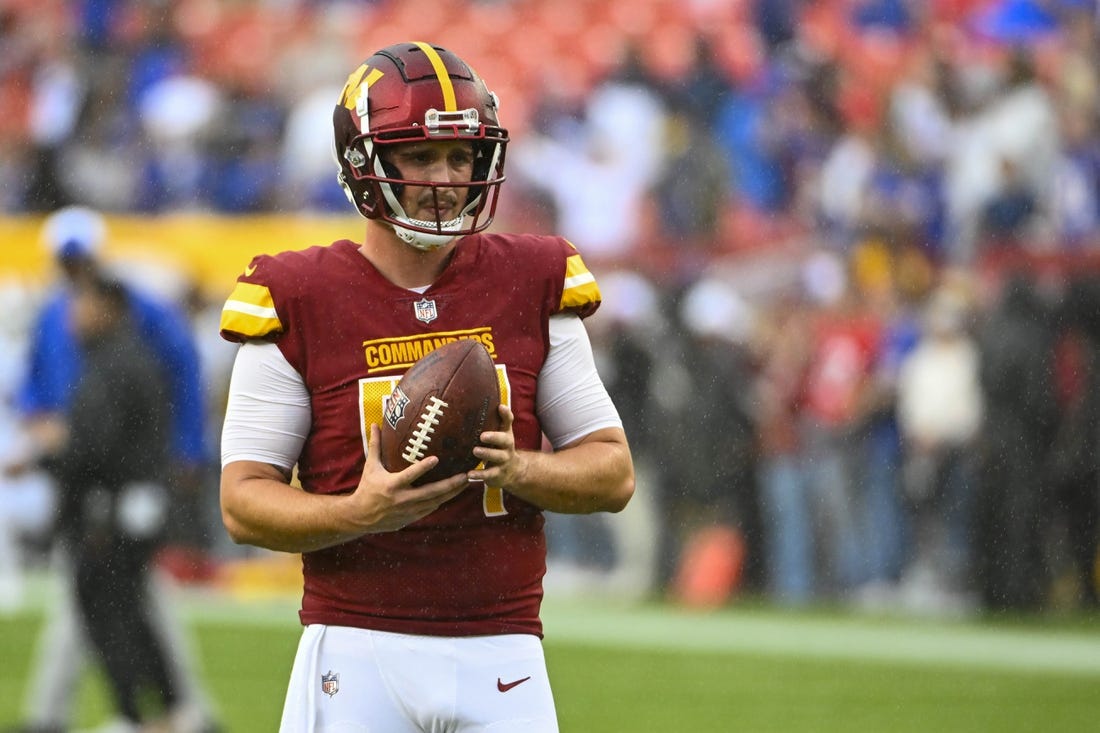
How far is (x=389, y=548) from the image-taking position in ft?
10.6

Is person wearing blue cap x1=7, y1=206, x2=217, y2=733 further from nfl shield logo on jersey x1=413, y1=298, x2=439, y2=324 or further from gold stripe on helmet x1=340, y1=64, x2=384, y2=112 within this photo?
nfl shield logo on jersey x1=413, y1=298, x2=439, y2=324

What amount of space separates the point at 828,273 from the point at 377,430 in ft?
26.9

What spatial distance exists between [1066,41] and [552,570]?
4.61 m

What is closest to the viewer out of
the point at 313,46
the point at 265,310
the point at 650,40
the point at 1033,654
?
the point at 265,310

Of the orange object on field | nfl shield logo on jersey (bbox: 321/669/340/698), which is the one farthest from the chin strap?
the orange object on field

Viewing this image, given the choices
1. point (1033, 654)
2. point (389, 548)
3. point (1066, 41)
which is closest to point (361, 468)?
point (389, 548)

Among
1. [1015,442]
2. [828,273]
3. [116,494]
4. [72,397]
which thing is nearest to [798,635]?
[1015,442]

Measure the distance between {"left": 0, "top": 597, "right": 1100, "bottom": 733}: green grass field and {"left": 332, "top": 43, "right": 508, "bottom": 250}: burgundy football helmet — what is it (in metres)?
4.45

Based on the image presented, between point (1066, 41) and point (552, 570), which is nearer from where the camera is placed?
point (1066, 41)

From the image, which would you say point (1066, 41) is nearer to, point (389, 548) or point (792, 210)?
point (792, 210)

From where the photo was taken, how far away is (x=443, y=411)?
3.00 metres

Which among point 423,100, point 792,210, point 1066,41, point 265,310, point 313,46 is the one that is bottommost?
point 265,310

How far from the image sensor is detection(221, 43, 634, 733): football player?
3191mm

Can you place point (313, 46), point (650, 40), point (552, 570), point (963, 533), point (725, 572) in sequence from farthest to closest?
point (313, 46)
point (650, 40)
point (552, 570)
point (725, 572)
point (963, 533)
